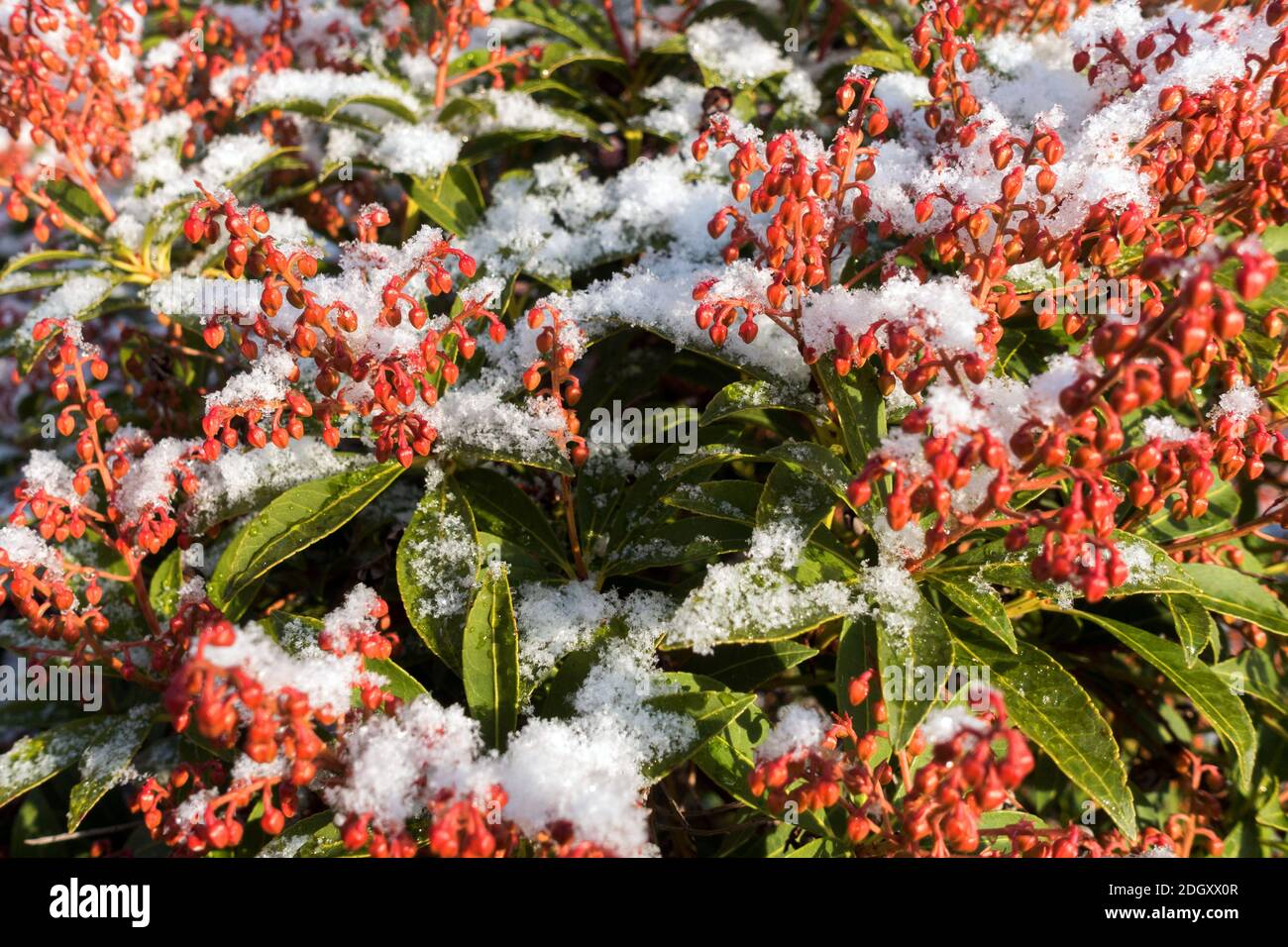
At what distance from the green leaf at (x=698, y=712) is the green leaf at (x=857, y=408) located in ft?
1.43

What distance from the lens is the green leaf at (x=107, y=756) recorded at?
170cm

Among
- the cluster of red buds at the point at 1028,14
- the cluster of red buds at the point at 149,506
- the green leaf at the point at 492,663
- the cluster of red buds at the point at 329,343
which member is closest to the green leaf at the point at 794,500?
the green leaf at the point at 492,663

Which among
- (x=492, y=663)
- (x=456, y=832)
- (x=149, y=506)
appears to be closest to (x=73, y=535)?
(x=149, y=506)

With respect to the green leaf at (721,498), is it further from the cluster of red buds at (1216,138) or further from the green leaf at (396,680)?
the cluster of red buds at (1216,138)

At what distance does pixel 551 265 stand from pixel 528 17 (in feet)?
2.97

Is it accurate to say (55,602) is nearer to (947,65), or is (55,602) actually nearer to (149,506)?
(149,506)

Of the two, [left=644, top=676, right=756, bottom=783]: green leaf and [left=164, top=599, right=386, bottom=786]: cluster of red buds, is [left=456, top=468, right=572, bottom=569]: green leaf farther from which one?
[left=164, top=599, right=386, bottom=786]: cluster of red buds

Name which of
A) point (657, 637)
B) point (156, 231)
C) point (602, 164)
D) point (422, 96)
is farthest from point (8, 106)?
point (657, 637)

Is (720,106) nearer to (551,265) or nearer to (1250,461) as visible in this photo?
(551,265)

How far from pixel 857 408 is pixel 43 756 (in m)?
1.69

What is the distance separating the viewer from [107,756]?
1.83 m

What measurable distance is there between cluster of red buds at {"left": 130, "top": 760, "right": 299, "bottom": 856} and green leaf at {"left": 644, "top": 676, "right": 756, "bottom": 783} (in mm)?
538

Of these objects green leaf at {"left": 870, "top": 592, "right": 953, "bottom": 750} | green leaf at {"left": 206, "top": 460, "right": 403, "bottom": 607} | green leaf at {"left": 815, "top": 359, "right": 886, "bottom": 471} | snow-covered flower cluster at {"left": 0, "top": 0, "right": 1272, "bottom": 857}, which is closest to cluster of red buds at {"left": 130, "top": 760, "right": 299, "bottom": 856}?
snow-covered flower cluster at {"left": 0, "top": 0, "right": 1272, "bottom": 857}

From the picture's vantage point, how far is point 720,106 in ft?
7.69
